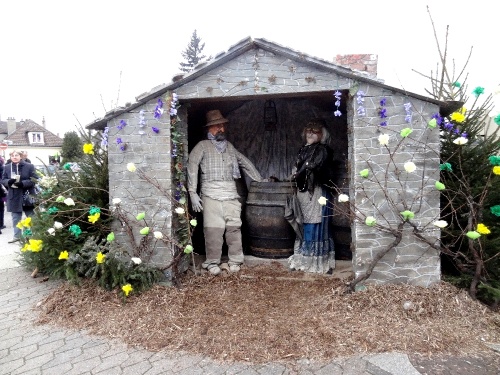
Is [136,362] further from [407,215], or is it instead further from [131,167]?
[407,215]

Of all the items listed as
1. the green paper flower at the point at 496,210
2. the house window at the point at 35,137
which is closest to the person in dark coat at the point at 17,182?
the green paper flower at the point at 496,210

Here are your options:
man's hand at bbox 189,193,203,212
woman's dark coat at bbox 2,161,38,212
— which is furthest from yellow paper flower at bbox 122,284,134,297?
woman's dark coat at bbox 2,161,38,212

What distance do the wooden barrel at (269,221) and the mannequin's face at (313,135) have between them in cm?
70

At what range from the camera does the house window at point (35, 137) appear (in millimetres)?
30172

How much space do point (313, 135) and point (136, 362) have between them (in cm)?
346

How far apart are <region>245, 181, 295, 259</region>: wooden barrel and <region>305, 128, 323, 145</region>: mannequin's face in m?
0.70

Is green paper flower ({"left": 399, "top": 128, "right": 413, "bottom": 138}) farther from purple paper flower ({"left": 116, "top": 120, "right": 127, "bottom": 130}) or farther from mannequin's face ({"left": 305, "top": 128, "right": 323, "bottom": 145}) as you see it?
purple paper flower ({"left": 116, "top": 120, "right": 127, "bottom": 130})

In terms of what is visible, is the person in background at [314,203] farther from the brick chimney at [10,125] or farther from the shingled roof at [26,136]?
the brick chimney at [10,125]

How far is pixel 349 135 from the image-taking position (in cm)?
423

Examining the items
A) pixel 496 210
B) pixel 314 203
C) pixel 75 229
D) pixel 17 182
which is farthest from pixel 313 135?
pixel 17 182

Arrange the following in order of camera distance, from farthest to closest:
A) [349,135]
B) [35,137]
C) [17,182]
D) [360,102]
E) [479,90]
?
[35,137], [17,182], [349,135], [360,102], [479,90]

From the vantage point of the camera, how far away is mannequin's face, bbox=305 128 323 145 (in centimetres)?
492

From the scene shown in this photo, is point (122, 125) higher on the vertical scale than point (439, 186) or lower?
higher

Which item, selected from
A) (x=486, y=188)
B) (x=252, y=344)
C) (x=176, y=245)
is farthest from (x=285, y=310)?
(x=486, y=188)
